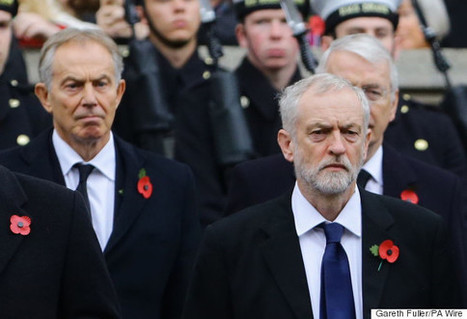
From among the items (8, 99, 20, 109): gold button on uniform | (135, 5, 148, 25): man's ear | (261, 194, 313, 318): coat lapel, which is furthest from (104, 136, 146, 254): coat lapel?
(135, 5, 148, 25): man's ear

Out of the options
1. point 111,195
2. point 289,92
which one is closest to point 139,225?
point 111,195

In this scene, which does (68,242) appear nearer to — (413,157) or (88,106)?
(88,106)

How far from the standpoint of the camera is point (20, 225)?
5.23 meters

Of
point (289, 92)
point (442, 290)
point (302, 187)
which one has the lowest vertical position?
point (442, 290)

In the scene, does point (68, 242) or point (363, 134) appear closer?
point (68, 242)

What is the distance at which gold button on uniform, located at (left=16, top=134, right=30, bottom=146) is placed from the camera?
748 cm

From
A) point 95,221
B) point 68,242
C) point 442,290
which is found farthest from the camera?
point 95,221

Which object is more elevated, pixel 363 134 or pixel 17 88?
pixel 17 88

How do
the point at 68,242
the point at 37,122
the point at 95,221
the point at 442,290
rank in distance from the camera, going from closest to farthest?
1. the point at 68,242
2. the point at 442,290
3. the point at 95,221
4. the point at 37,122

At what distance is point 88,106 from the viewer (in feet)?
22.3

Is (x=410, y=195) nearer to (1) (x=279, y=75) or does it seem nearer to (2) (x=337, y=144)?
(2) (x=337, y=144)

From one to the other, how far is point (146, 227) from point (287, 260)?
4.30ft

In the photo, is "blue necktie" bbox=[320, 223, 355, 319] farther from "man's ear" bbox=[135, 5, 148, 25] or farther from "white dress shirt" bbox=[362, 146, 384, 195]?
"man's ear" bbox=[135, 5, 148, 25]

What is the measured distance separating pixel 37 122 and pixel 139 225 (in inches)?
47.1
